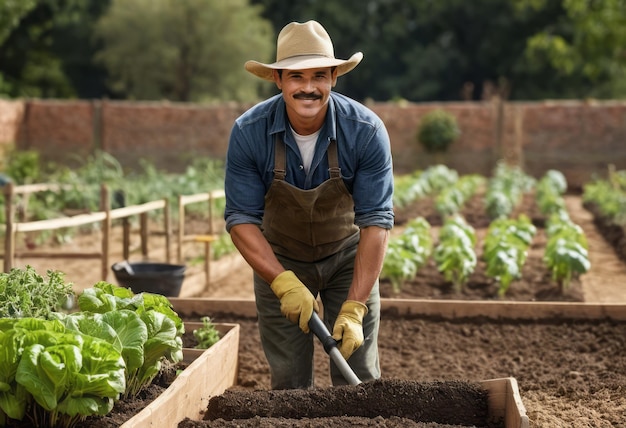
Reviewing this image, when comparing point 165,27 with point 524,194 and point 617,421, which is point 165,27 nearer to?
point 524,194

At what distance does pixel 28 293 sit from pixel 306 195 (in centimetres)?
125

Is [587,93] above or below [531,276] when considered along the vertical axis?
above

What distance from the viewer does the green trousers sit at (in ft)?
14.2

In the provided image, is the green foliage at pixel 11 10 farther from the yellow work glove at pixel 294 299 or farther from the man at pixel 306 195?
the yellow work glove at pixel 294 299

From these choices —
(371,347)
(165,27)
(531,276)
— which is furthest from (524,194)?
(165,27)

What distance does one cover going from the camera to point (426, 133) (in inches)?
823

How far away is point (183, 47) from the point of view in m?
35.1

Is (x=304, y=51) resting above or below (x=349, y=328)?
above

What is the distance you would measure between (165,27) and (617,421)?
3301 centimetres

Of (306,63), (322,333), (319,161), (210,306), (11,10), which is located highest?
(11,10)

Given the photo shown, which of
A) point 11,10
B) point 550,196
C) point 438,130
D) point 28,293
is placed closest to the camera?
point 28,293

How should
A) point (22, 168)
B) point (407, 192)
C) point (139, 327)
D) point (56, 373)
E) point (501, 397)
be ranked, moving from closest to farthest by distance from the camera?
1. point (56, 373)
2. point (139, 327)
3. point (501, 397)
4. point (407, 192)
5. point (22, 168)

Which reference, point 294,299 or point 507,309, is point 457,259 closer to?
point 507,309

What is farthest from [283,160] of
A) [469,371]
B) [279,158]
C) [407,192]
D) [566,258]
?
[407,192]
